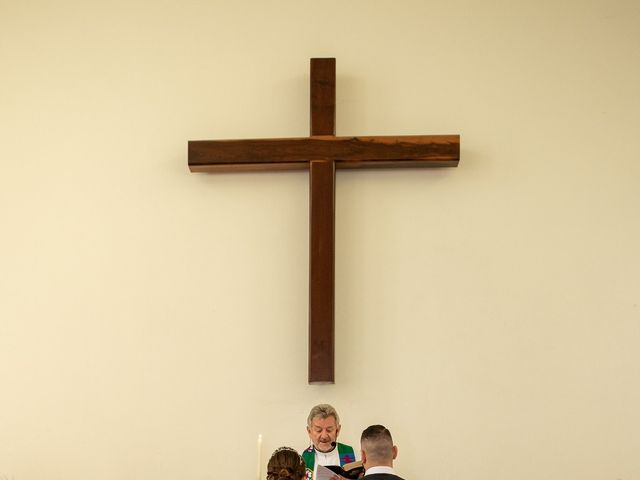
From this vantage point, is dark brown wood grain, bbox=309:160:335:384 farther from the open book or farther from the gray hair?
the open book

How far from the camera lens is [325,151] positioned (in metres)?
4.91

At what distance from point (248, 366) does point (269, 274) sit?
474 mm

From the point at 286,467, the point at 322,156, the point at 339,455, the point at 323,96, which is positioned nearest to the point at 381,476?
the point at 286,467

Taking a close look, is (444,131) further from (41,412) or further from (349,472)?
(41,412)

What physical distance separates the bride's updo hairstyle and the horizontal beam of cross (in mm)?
1781

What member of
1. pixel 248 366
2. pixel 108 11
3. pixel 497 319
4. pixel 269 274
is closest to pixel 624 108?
pixel 497 319

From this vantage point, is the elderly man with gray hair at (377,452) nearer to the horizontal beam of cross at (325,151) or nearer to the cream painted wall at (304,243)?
the cream painted wall at (304,243)

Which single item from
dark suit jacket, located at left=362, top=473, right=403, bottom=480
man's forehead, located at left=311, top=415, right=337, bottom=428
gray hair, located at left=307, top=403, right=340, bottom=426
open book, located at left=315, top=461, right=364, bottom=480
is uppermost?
gray hair, located at left=307, top=403, right=340, bottom=426

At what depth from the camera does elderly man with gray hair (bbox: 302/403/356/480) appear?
4.31 meters

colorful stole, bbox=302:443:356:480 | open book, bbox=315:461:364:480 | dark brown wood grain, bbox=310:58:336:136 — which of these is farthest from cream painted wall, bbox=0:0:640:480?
open book, bbox=315:461:364:480

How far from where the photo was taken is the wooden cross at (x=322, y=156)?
4.81 meters

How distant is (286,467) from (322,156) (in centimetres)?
188

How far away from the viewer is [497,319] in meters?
4.86

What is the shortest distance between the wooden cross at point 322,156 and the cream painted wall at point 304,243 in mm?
153
